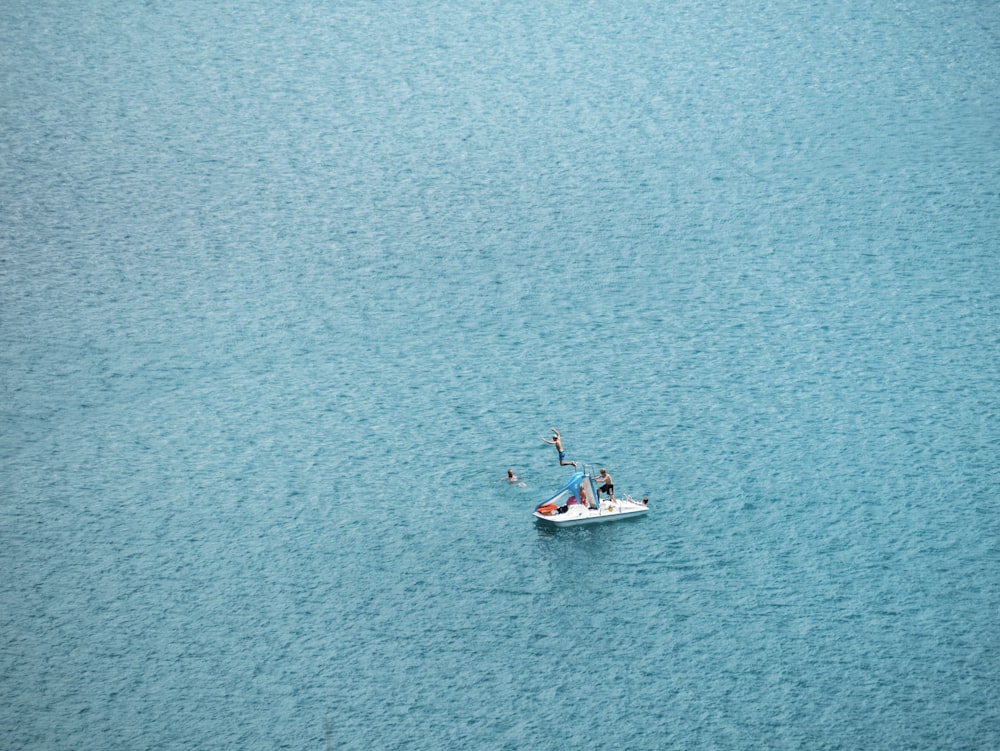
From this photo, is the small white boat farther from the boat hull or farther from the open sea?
the open sea

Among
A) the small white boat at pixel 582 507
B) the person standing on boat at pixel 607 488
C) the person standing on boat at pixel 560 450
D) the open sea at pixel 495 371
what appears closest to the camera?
the open sea at pixel 495 371

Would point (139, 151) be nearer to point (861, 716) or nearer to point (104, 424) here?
point (104, 424)

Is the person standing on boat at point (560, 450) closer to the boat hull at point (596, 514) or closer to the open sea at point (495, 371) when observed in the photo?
the open sea at point (495, 371)

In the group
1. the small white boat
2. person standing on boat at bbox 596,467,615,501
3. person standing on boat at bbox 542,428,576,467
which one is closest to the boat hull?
the small white boat

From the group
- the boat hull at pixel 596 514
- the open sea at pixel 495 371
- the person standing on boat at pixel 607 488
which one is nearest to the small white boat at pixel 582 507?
the boat hull at pixel 596 514

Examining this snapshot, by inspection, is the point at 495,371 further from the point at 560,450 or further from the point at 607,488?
the point at 607,488

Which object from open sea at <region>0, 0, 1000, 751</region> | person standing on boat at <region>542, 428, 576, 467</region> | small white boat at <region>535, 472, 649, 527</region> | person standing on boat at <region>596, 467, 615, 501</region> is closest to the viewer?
open sea at <region>0, 0, 1000, 751</region>

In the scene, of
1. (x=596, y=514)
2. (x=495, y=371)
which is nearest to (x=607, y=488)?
(x=596, y=514)
